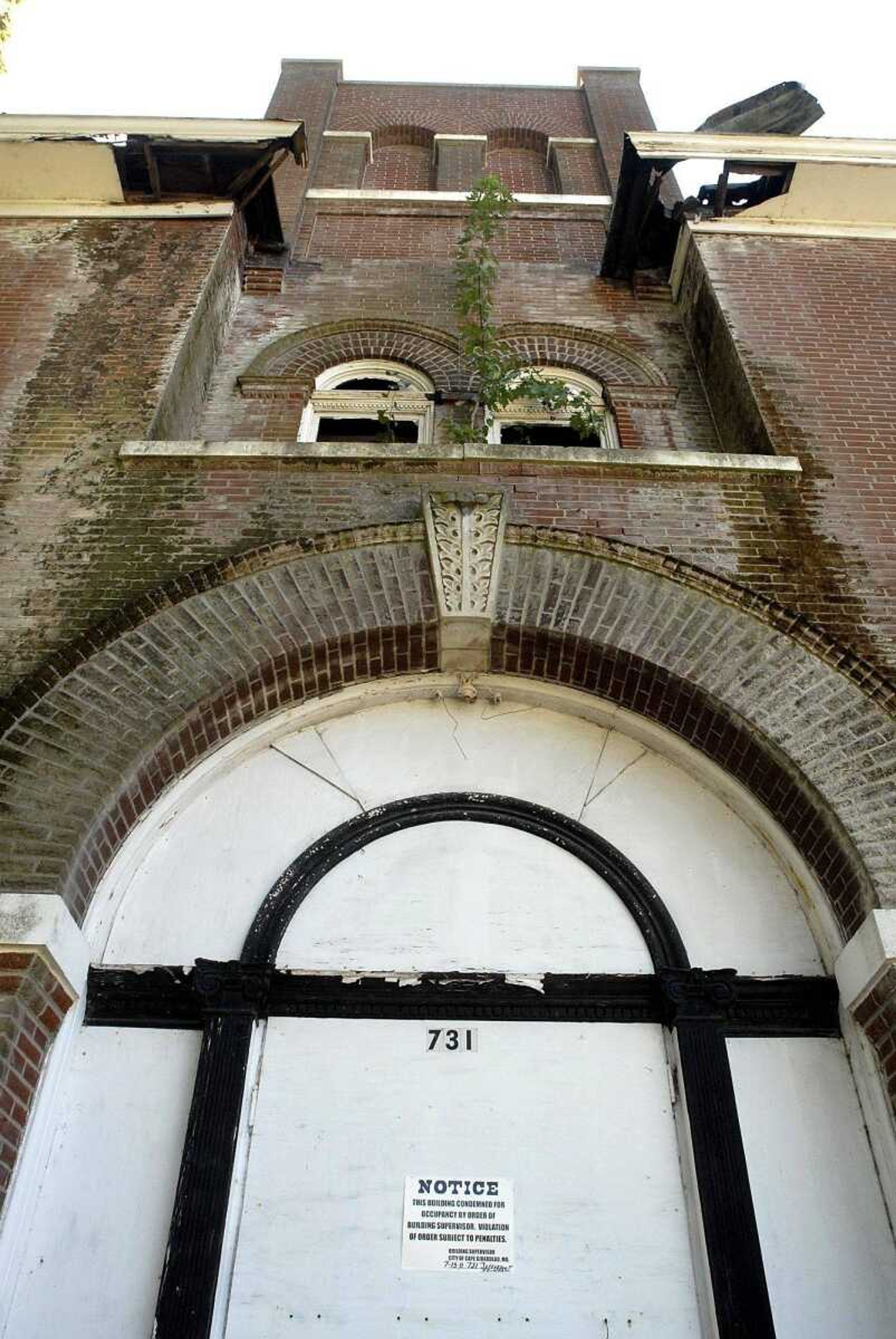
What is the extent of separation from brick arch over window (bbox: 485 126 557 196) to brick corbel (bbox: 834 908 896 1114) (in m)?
11.1

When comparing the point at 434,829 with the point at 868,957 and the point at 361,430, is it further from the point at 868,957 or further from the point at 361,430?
the point at 361,430

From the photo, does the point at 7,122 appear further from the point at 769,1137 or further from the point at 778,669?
the point at 769,1137

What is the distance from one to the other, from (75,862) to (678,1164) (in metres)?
2.92

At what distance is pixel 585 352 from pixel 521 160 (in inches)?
268

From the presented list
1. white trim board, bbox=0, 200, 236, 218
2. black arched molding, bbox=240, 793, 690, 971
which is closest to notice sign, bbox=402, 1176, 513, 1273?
black arched molding, bbox=240, 793, 690, 971

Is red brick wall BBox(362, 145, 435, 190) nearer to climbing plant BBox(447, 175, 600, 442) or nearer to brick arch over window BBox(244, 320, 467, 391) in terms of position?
climbing plant BBox(447, 175, 600, 442)

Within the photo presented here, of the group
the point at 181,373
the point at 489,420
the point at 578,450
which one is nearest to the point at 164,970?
the point at 578,450

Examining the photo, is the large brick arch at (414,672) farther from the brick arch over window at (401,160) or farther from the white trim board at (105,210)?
the brick arch over window at (401,160)

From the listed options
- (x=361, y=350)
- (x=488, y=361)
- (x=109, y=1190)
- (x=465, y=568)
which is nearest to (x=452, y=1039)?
(x=109, y=1190)

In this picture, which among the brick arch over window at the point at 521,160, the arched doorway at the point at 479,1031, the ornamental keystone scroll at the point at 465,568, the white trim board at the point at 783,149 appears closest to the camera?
the arched doorway at the point at 479,1031

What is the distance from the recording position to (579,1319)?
396 centimetres

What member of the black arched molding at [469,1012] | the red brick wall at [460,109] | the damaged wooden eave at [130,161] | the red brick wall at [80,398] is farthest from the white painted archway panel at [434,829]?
the red brick wall at [460,109]

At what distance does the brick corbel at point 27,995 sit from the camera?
4.03 m

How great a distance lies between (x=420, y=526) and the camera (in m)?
6.04
